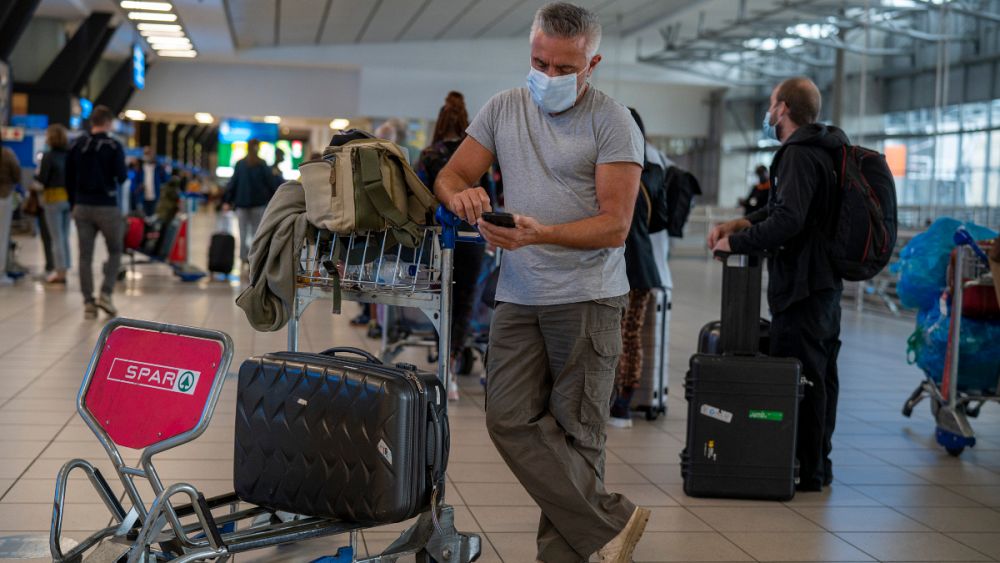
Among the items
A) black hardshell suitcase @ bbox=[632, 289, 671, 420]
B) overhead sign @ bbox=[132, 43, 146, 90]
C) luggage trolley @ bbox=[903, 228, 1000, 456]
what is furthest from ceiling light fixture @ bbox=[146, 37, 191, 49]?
luggage trolley @ bbox=[903, 228, 1000, 456]

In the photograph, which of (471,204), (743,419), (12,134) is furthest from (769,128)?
(12,134)

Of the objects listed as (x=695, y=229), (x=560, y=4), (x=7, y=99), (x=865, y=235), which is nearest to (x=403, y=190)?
(x=560, y=4)

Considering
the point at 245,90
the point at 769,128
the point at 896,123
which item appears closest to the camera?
the point at 769,128

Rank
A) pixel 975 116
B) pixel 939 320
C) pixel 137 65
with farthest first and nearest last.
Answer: pixel 975 116
pixel 137 65
pixel 939 320

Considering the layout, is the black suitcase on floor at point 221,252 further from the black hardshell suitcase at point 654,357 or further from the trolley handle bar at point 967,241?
the trolley handle bar at point 967,241

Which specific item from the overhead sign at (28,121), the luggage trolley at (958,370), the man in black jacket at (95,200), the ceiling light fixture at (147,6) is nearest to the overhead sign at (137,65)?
the overhead sign at (28,121)

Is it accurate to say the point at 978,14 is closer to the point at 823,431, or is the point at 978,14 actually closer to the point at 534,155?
the point at 823,431

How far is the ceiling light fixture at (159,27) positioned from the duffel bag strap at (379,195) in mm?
13906

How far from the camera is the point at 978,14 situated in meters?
16.9

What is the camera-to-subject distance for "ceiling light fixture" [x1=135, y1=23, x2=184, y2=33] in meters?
15.8

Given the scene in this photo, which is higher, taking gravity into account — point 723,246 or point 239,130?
point 239,130

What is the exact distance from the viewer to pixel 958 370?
5496 millimetres

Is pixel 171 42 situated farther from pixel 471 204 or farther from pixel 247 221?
pixel 471 204

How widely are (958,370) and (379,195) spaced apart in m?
3.67
